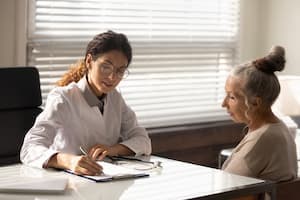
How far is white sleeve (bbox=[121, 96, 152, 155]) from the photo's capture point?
99.2 inches

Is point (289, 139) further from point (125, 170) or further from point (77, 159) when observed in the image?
point (77, 159)

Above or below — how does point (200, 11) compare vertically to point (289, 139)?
above

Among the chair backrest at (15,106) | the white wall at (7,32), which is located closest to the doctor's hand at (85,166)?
the chair backrest at (15,106)

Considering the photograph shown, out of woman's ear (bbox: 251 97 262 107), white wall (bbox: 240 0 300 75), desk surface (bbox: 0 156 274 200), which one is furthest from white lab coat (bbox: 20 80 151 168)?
white wall (bbox: 240 0 300 75)

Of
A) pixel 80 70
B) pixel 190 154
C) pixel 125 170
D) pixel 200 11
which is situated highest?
pixel 200 11

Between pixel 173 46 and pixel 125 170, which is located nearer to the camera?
pixel 125 170

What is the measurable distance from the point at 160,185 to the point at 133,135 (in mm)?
675

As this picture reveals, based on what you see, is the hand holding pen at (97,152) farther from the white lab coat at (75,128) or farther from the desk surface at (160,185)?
the desk surface at (160,185)

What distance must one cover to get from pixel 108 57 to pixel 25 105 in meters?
0.58

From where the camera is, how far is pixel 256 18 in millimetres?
4391

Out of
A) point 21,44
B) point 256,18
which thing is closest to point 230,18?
point 256,18

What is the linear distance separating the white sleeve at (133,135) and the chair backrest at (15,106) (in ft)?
1.57

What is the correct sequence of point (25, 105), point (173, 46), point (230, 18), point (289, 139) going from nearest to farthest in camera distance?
1. point (289, 139)
2. point (25, 105)
3. point (173, 46)
4. point (230, 18)

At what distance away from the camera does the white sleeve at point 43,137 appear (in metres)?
2.21
